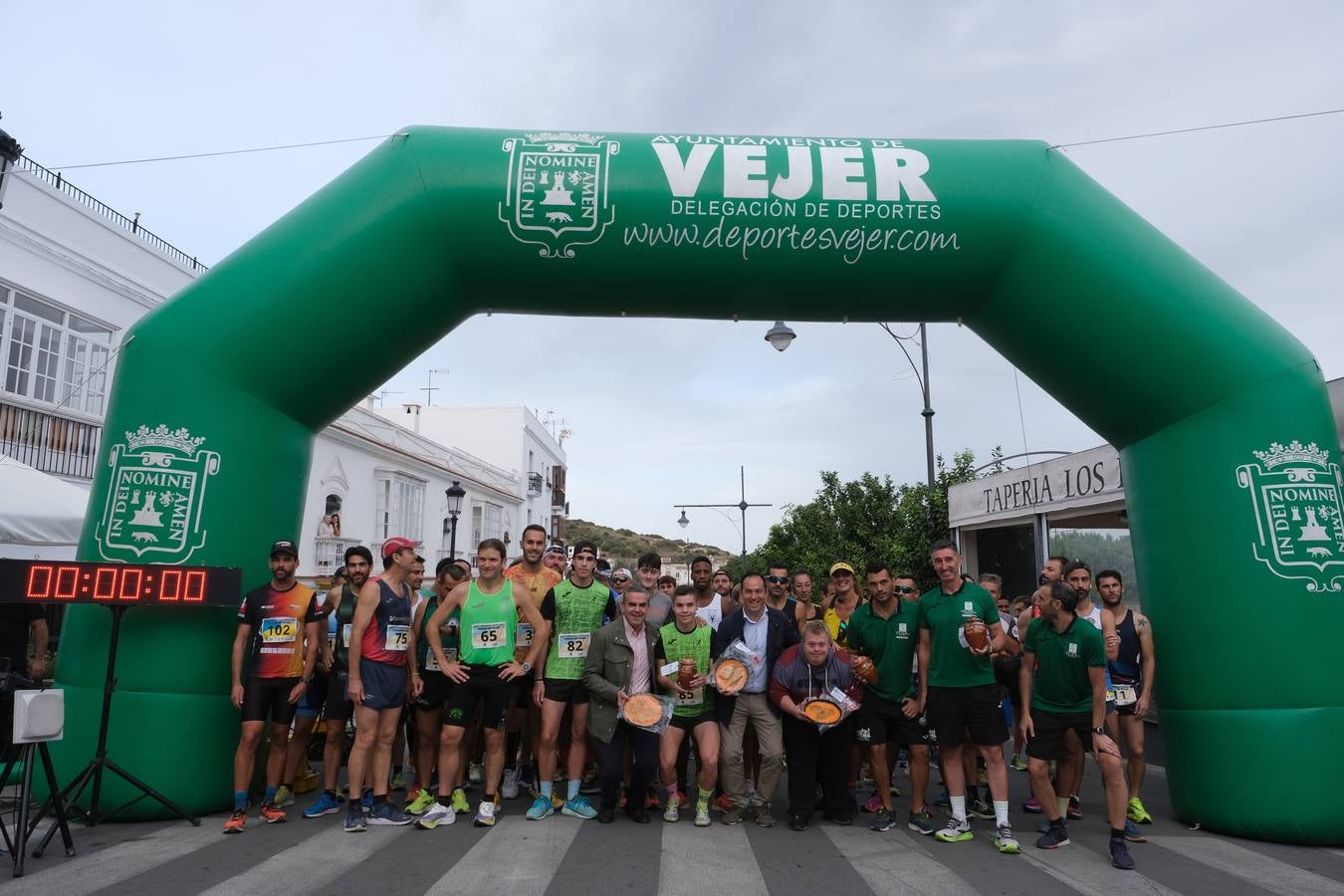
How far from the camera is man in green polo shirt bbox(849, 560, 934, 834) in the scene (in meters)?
5.59

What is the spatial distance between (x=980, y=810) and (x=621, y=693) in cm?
281

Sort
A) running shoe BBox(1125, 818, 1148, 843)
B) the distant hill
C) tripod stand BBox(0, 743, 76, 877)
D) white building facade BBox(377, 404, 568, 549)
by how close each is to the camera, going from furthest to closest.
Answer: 1. the distant hill
2. white building facade BBox(377, 404, 568, 549)
3. running shoe BBox(1125, 818, 1148, 843)
4. tripod stand BBox(0, 743, 76, 877)

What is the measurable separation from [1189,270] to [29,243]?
13.7 meters

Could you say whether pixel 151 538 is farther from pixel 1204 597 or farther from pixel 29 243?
pixel 29 243

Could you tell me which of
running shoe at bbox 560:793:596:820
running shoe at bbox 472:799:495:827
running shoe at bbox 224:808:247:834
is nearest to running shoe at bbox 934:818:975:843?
running shoe at bbox 560:793:596:820

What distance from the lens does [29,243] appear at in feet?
35.9

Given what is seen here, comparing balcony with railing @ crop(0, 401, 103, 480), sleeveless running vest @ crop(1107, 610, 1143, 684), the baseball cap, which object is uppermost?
balcony with railing @ crop(0, 401, 103, 480)

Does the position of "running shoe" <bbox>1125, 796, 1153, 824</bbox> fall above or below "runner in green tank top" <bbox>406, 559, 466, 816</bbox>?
below

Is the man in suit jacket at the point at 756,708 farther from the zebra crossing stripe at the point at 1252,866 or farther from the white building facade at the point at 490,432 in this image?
the white building facade at the point at 490,432

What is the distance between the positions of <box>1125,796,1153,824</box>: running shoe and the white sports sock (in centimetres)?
117

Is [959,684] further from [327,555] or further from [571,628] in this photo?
[327,555]

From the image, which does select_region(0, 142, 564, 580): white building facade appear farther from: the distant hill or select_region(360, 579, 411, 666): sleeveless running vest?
the distant hill

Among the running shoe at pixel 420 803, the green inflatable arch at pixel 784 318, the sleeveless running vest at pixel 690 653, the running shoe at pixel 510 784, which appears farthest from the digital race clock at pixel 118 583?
the sleeveless running vest at pixel 690 653

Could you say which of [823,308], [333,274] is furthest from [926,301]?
[333,274]
